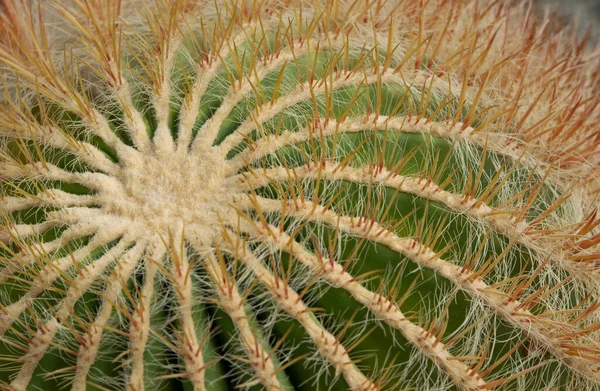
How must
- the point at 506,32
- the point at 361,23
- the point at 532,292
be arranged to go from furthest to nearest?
the point at 506,32, the point at 361,23, the point at 532,292

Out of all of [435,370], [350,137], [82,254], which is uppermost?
[350,137]

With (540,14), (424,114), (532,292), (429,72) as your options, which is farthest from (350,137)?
(540,14)

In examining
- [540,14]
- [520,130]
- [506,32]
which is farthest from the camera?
[540,14]

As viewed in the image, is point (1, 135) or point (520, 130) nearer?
point (1, 135)

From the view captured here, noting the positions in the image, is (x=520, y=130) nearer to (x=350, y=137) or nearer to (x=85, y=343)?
(x=350, y=137)

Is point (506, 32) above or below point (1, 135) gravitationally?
above

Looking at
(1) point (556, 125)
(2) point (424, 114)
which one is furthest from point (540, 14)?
(2) point (424, 114)
